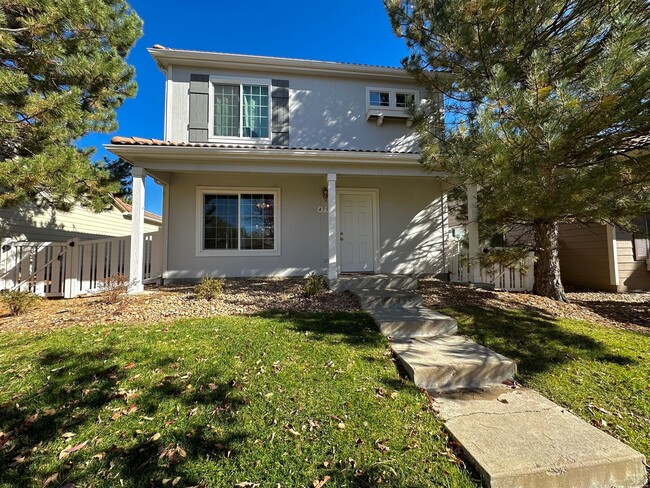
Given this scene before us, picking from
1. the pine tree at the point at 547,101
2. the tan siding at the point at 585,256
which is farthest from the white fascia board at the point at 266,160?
the tan siding at the point at 585,256

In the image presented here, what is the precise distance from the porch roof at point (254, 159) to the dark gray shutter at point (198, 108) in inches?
55.5

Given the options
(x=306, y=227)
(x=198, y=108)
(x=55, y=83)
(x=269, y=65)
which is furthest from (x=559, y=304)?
(x=55, y=83)

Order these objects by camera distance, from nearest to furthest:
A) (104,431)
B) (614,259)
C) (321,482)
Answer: (321,482), (104,431), (614,259)

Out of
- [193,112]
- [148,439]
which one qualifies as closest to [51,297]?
[193,112]

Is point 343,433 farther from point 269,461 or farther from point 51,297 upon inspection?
point 51,297

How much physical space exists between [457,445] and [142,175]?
689 cm

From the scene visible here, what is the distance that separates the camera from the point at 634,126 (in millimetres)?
3461

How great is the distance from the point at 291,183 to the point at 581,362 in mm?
6829

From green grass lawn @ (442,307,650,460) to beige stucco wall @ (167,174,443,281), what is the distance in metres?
3.77

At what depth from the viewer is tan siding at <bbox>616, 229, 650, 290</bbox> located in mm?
7789

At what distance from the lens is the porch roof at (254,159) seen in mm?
6195

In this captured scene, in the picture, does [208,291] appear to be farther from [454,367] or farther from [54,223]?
[54,223]

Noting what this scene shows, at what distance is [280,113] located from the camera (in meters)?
8.22

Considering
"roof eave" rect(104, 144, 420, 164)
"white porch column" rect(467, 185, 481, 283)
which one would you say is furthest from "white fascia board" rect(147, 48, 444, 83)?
"white porch column" rect(467, 185, 481, 283)
